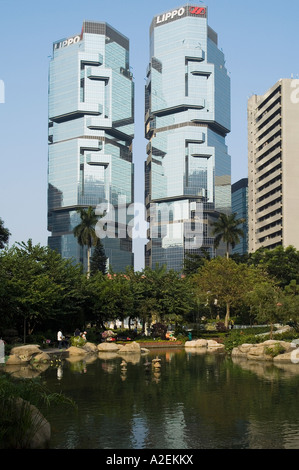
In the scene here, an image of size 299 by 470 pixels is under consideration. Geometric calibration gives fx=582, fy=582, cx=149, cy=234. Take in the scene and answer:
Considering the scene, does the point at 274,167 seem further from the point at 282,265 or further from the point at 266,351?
the point at 266,351

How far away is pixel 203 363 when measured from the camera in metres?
38.5

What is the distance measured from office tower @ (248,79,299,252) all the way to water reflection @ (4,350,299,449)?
131 metres

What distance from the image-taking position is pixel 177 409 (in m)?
19.8

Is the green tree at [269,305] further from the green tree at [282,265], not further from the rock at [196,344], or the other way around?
the green tree at [282,265]

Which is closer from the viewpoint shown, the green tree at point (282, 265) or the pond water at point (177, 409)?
the pond water at point (177, 409)

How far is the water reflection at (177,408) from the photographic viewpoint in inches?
593

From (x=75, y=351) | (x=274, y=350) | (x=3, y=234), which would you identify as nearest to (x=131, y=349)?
(x=75, y=351)

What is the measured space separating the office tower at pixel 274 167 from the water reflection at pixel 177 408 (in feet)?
429

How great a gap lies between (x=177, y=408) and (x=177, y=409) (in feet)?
0.73

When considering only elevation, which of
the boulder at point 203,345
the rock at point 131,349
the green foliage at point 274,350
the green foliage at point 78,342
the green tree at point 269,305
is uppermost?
the green tree at point 269,305

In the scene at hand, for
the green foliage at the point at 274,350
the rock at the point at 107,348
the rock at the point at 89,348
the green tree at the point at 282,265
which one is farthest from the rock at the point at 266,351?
the green tree at the point at 282,265

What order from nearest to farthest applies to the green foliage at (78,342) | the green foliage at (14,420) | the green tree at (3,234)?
the green foliage at (14,420), the green foliage at (78,342), the green tree at (3,234)
